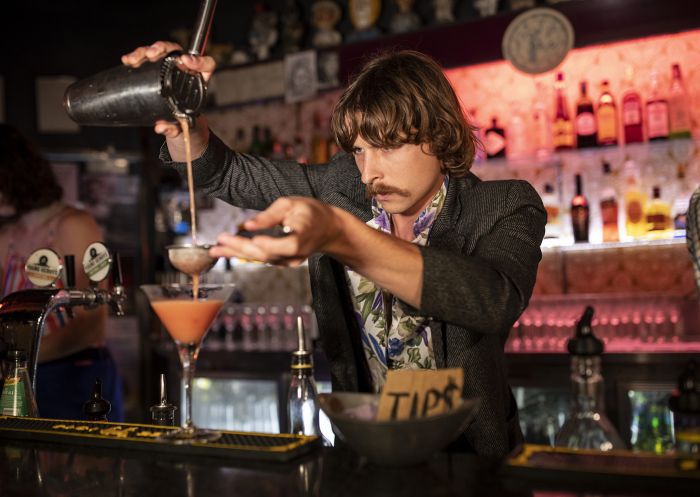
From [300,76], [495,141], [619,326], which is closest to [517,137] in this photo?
[495,141]

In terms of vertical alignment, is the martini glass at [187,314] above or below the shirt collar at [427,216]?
below

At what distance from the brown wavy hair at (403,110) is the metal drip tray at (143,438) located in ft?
2.39

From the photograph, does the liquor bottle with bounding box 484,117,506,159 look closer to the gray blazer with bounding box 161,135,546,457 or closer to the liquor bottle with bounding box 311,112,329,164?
the liquor bottle with bounding box 311,112,329,164

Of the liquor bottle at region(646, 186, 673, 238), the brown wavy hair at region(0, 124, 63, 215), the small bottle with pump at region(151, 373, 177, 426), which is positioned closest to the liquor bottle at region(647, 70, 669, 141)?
the liquor bottle at region(646, 186, 673, 238)

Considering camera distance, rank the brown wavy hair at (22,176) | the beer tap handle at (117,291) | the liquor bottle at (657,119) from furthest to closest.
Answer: the liquor bottle at (657,119) → the brown wavy hair at (22,176) → the beer tap handle at (117,291)

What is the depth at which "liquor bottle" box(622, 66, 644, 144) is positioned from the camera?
3.85m

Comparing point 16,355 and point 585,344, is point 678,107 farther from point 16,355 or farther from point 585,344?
point 16,355

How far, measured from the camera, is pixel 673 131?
3809mm

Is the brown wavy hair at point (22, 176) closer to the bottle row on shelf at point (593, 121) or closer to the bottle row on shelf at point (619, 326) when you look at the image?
the bottle row on shelf at point (593, 121)

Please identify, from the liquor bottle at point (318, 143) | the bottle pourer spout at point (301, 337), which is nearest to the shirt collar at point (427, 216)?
the bottle pourer spout at point (301, 337)

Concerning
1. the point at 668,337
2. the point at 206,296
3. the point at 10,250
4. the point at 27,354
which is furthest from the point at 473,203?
the point at 668,337

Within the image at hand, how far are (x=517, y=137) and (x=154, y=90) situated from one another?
9.69 ft

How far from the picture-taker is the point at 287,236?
3.46ft

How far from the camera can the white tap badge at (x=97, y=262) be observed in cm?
177
